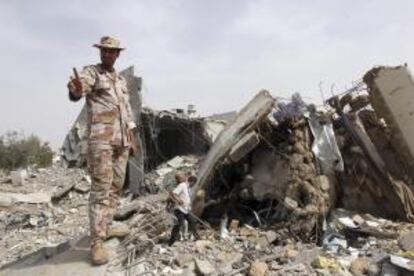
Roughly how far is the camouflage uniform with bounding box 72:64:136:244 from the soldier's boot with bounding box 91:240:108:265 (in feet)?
0.19

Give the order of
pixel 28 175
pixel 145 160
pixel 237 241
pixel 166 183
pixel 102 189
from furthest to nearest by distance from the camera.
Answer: pixel 28 175 → pixel 145 160 → pixel 166 183 → pixel 237 241 → pixel 102 189

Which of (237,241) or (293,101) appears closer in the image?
(237,241)

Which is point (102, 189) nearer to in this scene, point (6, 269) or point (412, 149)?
point (6, 269)

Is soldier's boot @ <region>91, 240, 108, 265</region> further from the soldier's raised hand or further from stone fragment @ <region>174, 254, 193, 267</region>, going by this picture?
the soldier's raised hand

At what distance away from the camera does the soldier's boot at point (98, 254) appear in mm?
5121

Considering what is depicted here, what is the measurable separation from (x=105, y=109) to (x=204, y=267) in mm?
1554

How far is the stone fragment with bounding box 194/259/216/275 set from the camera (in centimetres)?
524

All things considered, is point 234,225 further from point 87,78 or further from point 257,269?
point 87,78

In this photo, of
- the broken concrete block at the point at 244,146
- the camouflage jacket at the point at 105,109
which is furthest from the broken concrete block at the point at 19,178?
the camouflage jacket at the point at 105,109

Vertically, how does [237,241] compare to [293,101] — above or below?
below

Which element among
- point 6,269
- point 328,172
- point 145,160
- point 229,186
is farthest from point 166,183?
point 6,269

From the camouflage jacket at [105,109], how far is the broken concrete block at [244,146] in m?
2.04

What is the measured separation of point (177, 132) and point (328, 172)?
7276 mm

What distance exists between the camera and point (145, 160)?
44.7 ft
